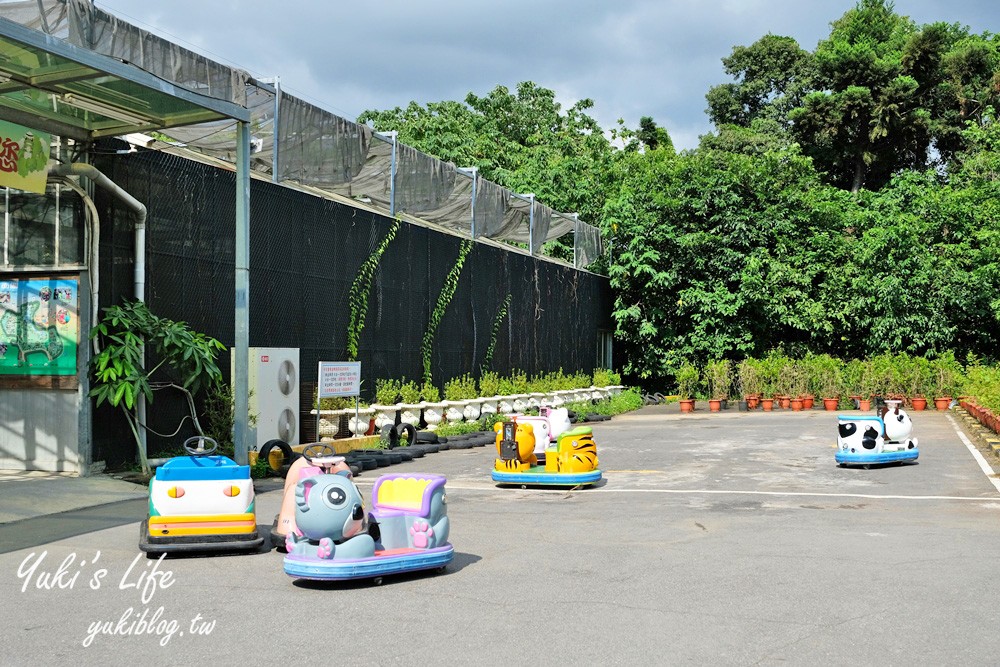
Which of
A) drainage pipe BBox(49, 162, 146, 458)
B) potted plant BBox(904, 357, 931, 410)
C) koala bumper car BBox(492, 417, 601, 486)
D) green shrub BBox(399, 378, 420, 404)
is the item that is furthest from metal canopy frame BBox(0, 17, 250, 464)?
potted plant BBox(904, 357, 931, 410)

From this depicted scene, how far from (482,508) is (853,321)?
2548 cm

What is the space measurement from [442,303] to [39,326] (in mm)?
11715

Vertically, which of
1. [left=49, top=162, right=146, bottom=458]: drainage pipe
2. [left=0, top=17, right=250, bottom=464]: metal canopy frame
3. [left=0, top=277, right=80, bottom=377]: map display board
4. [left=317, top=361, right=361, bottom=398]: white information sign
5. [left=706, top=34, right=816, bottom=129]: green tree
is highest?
[left=706, top=34, right=816, bottom=129]: green tree

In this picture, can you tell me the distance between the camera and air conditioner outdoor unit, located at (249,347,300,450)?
1652 cm

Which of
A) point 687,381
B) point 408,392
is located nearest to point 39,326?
point 408,392

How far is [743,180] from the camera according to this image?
34875 millimetres

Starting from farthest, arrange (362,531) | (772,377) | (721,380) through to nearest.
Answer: (721,380) → (772,377) → (362,531)

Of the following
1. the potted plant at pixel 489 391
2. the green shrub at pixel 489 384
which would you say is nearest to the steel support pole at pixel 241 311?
the potted plant at pixel 489 391

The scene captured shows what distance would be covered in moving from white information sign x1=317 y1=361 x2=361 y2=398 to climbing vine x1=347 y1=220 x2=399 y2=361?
4.12 feet

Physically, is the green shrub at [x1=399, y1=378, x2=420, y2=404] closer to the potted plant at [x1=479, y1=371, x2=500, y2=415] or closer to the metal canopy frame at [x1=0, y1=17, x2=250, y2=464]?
the potted plant at [x1=479, y1=371, x2=500, y2=415]

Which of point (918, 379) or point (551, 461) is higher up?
point (918, 379)

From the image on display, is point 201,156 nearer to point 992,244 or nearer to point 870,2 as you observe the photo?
point 992,244

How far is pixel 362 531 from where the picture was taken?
8.00 metres

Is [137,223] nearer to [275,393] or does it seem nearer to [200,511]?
[275,393]
